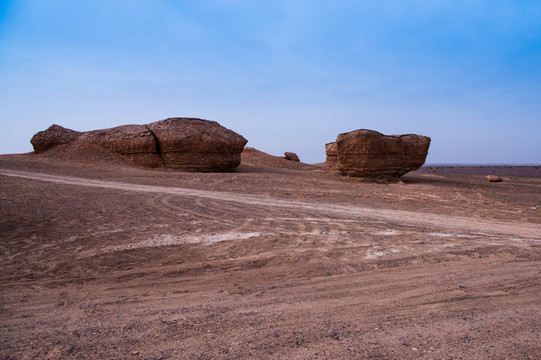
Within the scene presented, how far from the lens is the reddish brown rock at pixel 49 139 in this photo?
23.5 metres

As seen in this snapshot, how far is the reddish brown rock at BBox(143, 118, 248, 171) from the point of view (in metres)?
21.7

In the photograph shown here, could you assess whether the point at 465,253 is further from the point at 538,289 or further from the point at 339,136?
the point at 339,136

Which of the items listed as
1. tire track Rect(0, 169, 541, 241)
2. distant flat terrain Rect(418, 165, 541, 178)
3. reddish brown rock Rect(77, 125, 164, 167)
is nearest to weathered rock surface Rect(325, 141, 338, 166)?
reddish brown rock Rect(77, 125, 164, 167)

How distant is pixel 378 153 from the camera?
67.9 feet

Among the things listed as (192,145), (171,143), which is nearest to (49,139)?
(171,143)

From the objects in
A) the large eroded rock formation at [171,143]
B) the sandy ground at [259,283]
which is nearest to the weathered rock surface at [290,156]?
the large eroded rock formation at [171,143]

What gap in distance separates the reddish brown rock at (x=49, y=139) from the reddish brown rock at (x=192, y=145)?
631 cm

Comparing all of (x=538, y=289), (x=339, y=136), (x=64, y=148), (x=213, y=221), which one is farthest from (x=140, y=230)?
(x=64, y=148)

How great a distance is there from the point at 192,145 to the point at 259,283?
59.7ft

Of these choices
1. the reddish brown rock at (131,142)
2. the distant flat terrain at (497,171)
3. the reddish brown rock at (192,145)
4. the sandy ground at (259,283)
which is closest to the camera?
the sandy ground at (259,283)

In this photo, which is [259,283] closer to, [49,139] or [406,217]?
[406,217]

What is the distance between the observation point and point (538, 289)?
4199 millimetres

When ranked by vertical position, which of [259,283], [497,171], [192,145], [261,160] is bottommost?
[259,283]

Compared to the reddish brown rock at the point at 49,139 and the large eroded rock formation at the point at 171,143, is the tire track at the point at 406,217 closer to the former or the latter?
the large eroded rock formation at the point at 171,143
